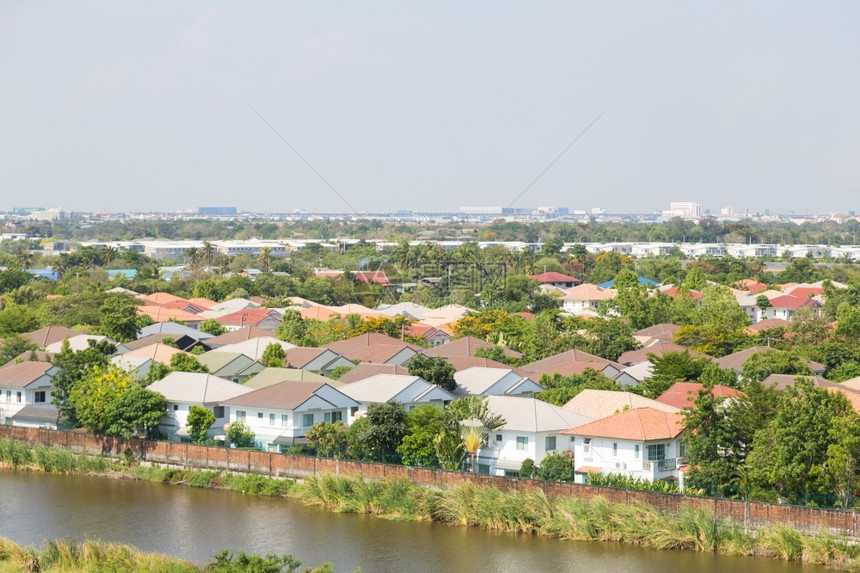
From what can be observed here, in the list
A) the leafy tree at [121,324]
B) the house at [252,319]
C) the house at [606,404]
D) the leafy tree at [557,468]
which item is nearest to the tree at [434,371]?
the house at [606,404]

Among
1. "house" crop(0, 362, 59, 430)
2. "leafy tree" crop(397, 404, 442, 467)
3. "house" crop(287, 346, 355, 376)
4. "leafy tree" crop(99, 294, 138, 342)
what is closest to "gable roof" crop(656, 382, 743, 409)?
"leafy tree" crop(397, 404, 442, 467)

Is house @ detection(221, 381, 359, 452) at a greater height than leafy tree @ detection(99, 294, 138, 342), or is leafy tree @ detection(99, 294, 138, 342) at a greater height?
leafy tree @ detection(99, 294, 138, 342)

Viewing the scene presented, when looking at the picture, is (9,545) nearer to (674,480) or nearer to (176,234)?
(674,480)

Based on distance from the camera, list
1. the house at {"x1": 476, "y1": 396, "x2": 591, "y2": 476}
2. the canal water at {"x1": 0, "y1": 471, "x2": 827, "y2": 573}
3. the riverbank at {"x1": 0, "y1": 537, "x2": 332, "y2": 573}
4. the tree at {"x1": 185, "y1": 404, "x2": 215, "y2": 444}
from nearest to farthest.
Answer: the riverbank at {"x1": 0, "y1": 537, "x2": 332, "y2": 573}
the canal water at {"x1": 0, "y1": 471, "x2": 827, "y2": 573}
the house at {"x1": 476, "y1": 396, "x2": 591, "y2": 476}
the tree at {"x1": 185, "y1": 404, "x2": 215, "y2": 444}

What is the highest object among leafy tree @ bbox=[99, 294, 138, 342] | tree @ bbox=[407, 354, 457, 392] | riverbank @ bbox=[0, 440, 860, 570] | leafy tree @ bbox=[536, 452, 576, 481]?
leafy tree @ bbox=[99, 294, 138, 342]

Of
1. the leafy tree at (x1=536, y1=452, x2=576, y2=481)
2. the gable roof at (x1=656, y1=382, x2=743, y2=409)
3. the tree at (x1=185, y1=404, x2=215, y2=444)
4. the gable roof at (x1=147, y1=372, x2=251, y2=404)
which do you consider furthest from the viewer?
the gable roof at (x1=147, y1=372, x2=251, y2=404)

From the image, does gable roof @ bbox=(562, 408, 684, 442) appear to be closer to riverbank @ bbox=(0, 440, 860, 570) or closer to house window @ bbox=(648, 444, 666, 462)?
house window @ bbox=(648, 444, 666, 462)

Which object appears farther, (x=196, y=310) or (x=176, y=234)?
(x=176, y=234)

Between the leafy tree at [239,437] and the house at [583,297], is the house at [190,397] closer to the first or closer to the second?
the leafy tree at [239,437]

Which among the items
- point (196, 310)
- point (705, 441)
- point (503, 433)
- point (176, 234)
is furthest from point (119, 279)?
point (176, 234)
